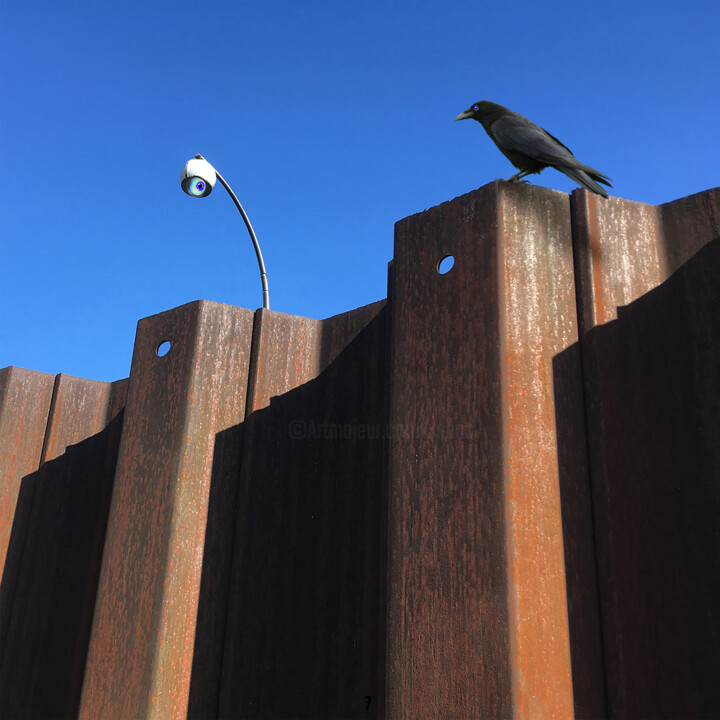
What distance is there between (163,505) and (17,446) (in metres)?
1.79

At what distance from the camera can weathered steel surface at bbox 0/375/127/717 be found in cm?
352

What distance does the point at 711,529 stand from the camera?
2.08 meters

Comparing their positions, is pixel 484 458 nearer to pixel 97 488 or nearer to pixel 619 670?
pixel 619 670

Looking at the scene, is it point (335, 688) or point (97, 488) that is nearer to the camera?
point (335, 688)

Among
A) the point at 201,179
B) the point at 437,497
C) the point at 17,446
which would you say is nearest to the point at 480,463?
the point at 437,497

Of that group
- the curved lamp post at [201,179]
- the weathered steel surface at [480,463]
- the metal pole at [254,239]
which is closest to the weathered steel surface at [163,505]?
the weathered steel surface at [480,463]

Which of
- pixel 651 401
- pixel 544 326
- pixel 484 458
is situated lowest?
pixel 484 458

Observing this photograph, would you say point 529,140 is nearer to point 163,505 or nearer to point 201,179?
point 163,505

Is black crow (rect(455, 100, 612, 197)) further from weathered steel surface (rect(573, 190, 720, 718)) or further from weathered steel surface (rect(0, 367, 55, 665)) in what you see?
weathered steel surface (rect(0, 367, 55, 665))

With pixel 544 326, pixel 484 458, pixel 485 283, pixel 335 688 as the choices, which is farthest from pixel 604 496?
pixel 335 688

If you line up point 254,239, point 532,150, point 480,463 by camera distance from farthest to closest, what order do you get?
point 254,239 → point 532,150 → point 480,463

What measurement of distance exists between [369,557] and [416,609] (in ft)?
1.89

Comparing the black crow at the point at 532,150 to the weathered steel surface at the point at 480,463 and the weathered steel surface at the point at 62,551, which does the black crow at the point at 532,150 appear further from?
the weathered steel surface at the point at 62,551

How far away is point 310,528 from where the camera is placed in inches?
119
